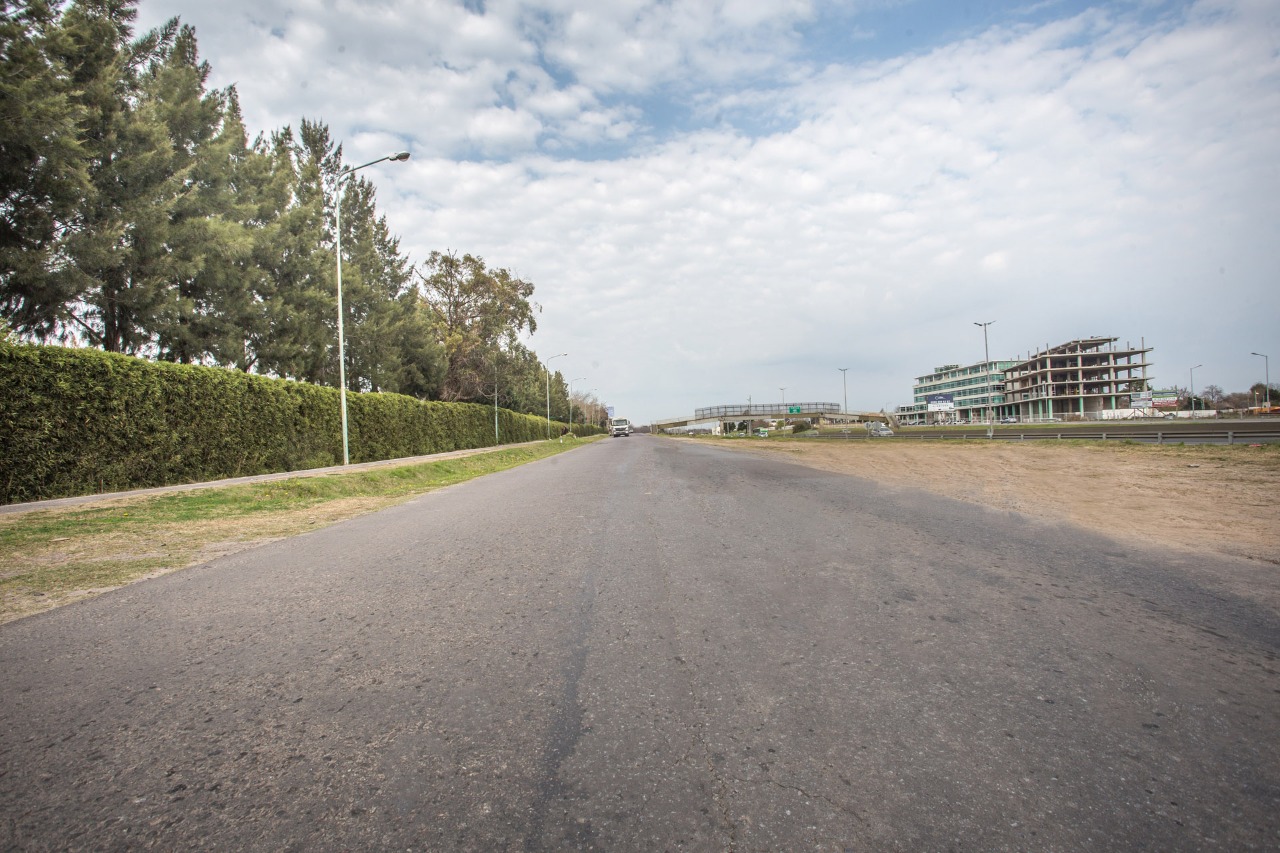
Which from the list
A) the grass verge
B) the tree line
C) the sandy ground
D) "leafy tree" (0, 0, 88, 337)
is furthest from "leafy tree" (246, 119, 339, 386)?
the sandy ground

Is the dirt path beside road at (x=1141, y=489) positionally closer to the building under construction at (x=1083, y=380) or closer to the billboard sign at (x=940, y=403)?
the building under construction at (x=1083, y=380)

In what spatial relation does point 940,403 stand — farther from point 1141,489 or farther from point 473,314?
point 1141,489

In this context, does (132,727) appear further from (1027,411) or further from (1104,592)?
(1027,411)

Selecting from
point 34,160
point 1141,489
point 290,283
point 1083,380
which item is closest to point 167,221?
point 34,160

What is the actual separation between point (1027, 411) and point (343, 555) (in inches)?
4791

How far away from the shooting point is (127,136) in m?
18.0

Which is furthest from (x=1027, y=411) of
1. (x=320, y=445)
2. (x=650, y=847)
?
(x=650, y=847)

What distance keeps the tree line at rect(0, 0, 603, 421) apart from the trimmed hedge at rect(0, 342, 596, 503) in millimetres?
6428

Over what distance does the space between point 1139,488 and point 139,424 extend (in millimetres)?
19089

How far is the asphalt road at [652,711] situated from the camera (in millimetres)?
1703

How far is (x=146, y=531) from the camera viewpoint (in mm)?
7086

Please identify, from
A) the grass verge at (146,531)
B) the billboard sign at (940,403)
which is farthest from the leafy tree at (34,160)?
the billboard sign at (940,403)

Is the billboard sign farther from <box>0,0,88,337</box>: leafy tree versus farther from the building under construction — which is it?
<box>0,0,88,337</box>: leafy tree

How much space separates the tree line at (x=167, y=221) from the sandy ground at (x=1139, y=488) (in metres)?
20.4
